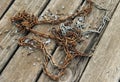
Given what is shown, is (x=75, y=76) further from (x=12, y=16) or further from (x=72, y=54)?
(x=12, y=16)

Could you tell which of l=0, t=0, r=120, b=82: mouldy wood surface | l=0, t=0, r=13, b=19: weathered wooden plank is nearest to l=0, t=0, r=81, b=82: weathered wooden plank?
l=0, t=0, r=120, b=82: mouldy wood surface

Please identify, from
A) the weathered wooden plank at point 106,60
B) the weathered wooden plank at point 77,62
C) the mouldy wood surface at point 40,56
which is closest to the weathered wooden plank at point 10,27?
the mouldy wood surface at point 40,56

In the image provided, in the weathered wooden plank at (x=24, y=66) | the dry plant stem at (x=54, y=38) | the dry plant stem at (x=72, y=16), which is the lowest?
the weathered wooden plank at (x=24, y=66)

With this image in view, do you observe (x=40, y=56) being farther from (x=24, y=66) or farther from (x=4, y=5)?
(x=4, y=5)

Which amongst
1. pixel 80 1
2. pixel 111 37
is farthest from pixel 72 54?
pixel 80 1

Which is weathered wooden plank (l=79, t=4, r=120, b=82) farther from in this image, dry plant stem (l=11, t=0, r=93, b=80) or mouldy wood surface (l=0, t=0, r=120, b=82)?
dry plant stem (l=11, t=0, r=93, b=80)

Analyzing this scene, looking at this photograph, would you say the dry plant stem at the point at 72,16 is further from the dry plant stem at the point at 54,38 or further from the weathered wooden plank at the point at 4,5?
the weathered wooden plank at the point at 4,5

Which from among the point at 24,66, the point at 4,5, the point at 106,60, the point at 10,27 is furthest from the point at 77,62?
the point at 4,5
